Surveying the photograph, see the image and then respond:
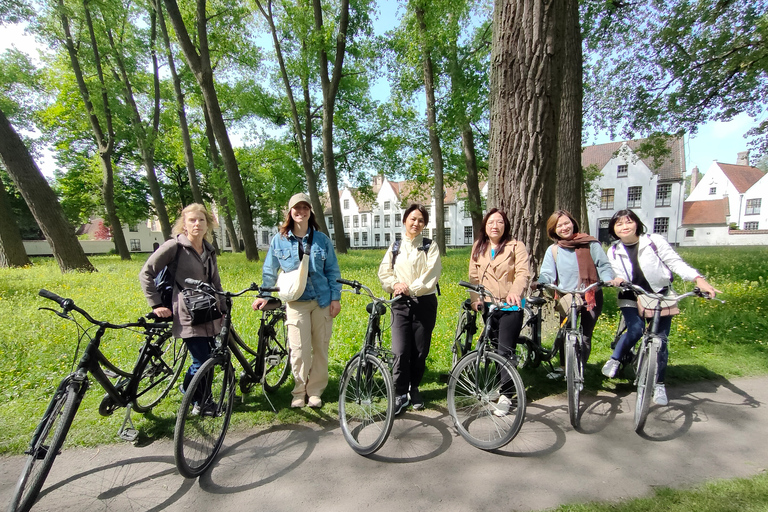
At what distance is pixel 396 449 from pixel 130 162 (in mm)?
37675

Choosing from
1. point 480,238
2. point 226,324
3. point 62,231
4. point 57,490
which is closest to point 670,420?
point 480,238

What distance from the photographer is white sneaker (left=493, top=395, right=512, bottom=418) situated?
3.32 meters

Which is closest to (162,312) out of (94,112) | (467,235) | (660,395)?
(660,395)

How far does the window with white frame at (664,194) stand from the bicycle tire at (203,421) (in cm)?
4871

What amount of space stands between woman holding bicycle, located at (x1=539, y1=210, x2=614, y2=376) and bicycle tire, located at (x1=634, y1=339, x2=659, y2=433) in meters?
0.54

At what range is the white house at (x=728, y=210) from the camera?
40.7m

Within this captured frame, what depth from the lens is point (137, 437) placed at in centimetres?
308

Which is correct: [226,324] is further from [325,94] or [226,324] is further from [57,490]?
[325,94]

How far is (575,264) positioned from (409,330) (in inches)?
75.2

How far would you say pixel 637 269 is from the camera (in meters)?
3.86

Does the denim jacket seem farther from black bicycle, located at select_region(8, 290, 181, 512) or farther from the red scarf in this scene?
the red scarf

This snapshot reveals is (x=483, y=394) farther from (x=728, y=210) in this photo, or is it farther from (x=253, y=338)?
(x=728, y=210)

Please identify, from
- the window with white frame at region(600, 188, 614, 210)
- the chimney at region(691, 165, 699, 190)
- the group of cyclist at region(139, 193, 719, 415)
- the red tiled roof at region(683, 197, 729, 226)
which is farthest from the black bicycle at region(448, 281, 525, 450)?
the chimney at region(691, 165, 699, 190)

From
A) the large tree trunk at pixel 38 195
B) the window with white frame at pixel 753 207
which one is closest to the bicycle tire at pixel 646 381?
the large tree trunk at pixel 38 195
